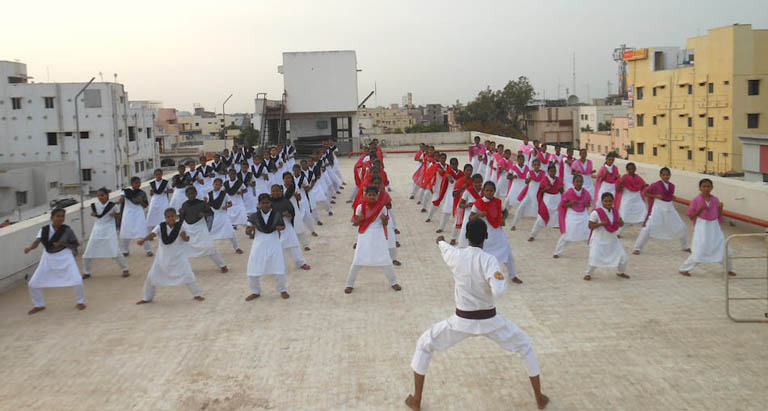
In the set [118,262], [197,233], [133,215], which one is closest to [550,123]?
[133,215]

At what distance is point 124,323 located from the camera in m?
8.48

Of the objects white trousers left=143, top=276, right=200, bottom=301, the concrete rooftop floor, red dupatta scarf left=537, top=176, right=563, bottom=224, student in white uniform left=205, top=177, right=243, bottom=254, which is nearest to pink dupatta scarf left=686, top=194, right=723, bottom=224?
the concrete rooftop floor

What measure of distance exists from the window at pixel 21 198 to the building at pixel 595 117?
175 feet

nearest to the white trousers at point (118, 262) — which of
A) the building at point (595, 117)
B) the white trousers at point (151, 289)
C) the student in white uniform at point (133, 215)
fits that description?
the student in white uniform at point (133, 215)

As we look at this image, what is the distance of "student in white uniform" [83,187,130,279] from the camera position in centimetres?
1081

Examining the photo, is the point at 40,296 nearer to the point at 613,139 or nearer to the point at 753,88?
the point at 753,88

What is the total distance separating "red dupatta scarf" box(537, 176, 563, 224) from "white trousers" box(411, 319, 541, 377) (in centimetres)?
743

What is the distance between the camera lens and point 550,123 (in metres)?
73.1

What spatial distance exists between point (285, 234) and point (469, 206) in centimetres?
292

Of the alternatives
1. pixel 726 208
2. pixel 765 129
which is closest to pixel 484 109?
pixel 765 129

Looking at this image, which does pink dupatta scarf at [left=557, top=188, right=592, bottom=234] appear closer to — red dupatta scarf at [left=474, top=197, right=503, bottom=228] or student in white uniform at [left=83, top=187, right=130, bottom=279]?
red dupatta scarf at [left=474, top=197, right=503, bottom=228]

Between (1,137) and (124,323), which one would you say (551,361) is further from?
(1,137)

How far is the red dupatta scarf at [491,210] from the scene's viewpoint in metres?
9.34

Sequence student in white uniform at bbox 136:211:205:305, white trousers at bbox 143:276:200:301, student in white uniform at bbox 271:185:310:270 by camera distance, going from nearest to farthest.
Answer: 1. student in white uniform at bbox 136:211:205:305
2. white trousers at bbox 143:276:200:301
3. student in white uniform at bbox 271:185:310:270
